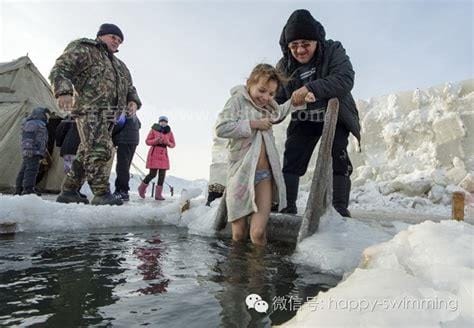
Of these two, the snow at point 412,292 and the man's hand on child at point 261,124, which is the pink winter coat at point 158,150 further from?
the snow at point 412,292

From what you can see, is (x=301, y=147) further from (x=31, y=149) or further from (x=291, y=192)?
(x=31, y=149)

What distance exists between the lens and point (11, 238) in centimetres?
272

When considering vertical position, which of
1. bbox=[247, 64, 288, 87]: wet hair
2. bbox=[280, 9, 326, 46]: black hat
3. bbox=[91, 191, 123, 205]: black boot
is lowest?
bbox=[91, 191, 123, 205]: black boot

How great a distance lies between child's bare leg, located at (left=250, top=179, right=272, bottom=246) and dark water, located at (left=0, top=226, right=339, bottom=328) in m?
0.11

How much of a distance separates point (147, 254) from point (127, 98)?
9.39 feet

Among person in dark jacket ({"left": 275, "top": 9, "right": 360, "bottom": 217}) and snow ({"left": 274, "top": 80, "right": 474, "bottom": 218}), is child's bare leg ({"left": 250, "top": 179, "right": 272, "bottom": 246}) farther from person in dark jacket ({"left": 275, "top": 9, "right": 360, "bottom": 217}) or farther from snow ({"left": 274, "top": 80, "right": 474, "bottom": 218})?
snow ({"left": 274, "top": 80, "right": 474, "bottom": 218})

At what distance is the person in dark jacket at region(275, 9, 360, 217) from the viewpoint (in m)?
3.36

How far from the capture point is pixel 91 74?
4152mm


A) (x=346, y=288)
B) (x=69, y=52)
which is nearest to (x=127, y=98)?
(x=69, y=52)

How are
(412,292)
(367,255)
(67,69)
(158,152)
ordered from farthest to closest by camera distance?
(158,152), (67,69), (367,255), (412,292)

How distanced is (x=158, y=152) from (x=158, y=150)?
4 centimetres

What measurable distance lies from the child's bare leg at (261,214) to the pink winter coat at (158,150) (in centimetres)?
534

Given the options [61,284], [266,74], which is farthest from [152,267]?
[266,74]

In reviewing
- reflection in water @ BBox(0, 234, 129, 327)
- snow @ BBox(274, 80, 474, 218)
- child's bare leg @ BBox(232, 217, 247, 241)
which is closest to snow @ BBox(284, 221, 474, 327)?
reflection in water @ BBox(0, 234, 129, 327)
